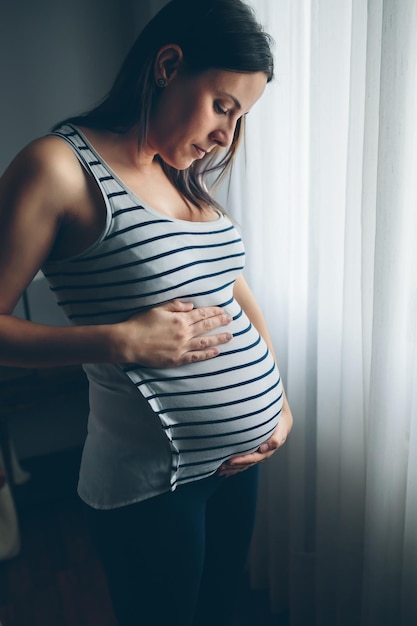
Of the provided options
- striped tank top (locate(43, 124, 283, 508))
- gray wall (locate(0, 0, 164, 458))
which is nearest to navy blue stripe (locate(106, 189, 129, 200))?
striped tank top (locate(43, 124, 283, 508))

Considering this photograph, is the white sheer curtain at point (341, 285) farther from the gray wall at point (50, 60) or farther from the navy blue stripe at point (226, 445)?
the gray wall at point (50, 60)

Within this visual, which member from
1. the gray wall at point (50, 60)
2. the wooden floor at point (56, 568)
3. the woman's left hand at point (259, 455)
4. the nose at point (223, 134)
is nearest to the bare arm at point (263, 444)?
the woman's left hand at point (259, 455)

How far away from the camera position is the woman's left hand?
0.90 metres

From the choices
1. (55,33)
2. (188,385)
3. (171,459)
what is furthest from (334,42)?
(55,33)

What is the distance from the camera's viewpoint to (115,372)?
0.84m

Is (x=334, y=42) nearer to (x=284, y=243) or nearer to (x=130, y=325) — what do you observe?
(x=284, y=243)

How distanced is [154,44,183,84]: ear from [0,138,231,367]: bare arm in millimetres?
185

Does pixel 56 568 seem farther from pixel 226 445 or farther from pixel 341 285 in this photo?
pixel 341 285

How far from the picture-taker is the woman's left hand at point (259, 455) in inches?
35.6

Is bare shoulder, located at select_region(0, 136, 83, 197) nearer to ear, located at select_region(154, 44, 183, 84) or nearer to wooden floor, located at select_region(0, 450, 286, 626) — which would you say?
ear, located at select_region(154, 44, 183, 84)

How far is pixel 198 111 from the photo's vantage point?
81 centimetres

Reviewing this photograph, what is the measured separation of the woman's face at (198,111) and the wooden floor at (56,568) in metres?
1.32

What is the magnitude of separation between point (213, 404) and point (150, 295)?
19cm

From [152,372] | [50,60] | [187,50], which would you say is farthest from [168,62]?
[50,60]
